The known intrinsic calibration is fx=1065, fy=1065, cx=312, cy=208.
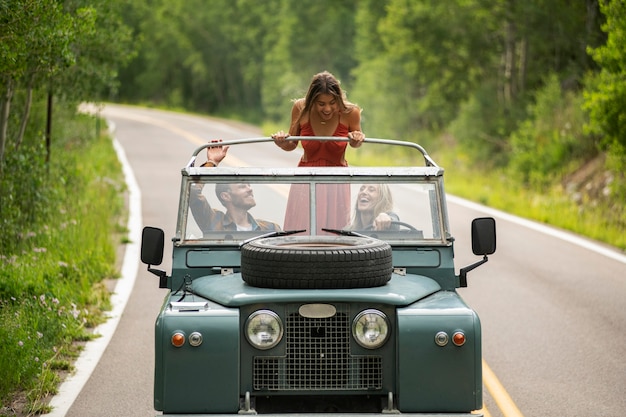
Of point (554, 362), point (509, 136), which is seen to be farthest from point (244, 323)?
point (509, 136)

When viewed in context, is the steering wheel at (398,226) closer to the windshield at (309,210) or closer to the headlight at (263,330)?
the windshield at (309,210)

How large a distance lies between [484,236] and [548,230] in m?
11.7

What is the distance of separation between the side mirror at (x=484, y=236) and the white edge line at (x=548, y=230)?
28.1ft

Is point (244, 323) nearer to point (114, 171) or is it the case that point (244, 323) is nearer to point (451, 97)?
point (114, 171)

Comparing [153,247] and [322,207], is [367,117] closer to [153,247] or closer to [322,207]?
[322,207]

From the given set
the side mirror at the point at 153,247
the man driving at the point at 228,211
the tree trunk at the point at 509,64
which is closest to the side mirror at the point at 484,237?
the man driving at the point at 228,211

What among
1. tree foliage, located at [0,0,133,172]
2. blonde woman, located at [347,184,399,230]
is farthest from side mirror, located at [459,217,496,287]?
tree foliage, located at [0,0,133,172]

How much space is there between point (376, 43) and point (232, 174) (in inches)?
1538

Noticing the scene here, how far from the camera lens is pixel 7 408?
25.0 ft

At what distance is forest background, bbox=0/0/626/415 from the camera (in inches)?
407

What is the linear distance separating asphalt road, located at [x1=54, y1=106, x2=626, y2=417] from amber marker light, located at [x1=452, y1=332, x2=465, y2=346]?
224 cm

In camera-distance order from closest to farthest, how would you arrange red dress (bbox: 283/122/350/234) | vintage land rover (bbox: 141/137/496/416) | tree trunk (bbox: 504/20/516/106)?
vintage land rover (bbox: 141/137/496/416) < red dress (bbox: 283/122/350/234) < tree trunk (bbox: 504/20/516/106)

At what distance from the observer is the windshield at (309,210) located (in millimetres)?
6875

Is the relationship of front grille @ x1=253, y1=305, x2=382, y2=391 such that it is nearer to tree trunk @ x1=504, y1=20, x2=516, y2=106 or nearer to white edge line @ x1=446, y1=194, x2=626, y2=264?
white edge line @ x1=446, y1=194, x2=626, y2=264
